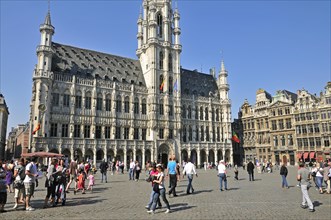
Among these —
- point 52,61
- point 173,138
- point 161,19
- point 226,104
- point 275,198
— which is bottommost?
point 275,198

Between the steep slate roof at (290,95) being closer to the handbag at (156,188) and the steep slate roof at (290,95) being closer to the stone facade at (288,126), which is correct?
the stone facade at (288,126)

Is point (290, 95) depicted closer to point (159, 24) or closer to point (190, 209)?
A: point (159, 24)

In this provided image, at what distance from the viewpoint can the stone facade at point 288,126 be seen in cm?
5619

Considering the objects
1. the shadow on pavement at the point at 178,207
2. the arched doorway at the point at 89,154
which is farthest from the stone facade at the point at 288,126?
the shadow on pavement at the point at 178,207

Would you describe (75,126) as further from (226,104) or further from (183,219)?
(183,219)

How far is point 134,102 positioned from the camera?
181ft

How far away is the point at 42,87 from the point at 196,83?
37.1m

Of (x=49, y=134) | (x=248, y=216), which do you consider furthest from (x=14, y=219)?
(x=49, y=134)

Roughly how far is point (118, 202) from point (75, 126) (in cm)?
3799

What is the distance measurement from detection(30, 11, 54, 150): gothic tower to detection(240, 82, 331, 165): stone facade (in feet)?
159

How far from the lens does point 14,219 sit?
9305 millimetres

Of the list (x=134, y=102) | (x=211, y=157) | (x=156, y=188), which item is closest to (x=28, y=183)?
(x=156, y=188)

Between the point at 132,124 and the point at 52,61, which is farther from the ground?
the point at 52,61

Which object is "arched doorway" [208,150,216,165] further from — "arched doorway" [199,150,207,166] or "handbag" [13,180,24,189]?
"handbag" [13,180,24,189]
